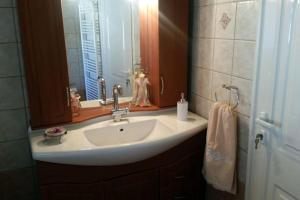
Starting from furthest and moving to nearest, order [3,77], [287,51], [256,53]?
[3,77] → [256,53] → [287,51]

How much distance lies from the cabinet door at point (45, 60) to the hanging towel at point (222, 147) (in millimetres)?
905

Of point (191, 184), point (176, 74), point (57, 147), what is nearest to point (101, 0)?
point (176, 74)

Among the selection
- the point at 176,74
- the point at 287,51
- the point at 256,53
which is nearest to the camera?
the point at 287,51

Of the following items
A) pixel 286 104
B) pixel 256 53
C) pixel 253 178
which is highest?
pixel 256 53

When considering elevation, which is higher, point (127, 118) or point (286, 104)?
point (286, 104)

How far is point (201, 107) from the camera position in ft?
6.33

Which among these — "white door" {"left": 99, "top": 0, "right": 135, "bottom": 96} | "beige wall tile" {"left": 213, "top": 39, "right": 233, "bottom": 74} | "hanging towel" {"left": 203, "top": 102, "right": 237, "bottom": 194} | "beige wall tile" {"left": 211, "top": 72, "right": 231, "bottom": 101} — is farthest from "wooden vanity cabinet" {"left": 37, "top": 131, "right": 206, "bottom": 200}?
"white door" {"left": 99, "top": 0, "right": 135, "bottom": 96}

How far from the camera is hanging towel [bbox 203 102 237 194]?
5.12 ft

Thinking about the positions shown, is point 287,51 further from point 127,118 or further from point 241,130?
point 127,118

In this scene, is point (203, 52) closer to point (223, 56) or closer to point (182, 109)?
point (223, 56)

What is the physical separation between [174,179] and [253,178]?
489mm

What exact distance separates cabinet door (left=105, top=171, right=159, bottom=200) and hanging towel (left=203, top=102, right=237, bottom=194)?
0.36 metres

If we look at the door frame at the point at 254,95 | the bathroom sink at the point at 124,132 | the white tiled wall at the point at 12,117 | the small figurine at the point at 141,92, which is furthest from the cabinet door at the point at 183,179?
the white tiled wall at the point at 12,117

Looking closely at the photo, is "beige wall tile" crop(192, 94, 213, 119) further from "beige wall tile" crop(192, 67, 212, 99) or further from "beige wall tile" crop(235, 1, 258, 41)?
"beige wall tile" crop(235, 1, 258, 41)
